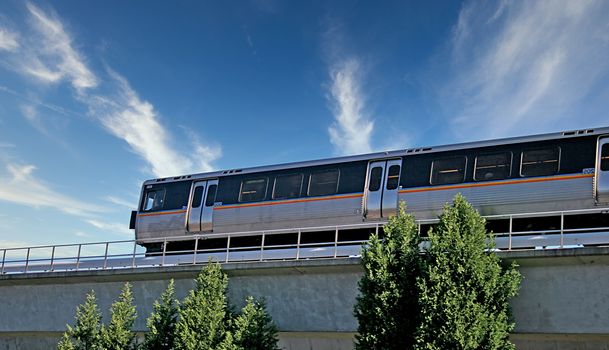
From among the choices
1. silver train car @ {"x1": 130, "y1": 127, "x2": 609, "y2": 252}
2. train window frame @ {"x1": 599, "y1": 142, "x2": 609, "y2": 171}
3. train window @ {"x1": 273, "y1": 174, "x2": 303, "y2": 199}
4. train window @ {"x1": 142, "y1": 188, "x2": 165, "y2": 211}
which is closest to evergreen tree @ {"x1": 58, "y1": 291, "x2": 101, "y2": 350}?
silver train car @ {"x1": 130, "y1": 127, "x2": 609, "y2": 252}

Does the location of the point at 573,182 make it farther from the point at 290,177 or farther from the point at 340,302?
the point at 290,177

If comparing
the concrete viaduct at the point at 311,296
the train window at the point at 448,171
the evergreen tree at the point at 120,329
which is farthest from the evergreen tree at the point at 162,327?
the train window at the point at 448,171

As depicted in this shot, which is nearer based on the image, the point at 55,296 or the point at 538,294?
the point at 538,294

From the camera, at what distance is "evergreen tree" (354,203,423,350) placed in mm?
14227

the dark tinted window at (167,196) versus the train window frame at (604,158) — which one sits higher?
the train window frame at (604,158)

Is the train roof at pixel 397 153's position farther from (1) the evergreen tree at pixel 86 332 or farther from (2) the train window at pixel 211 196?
(1) the evergreen tree at pixel 86 332

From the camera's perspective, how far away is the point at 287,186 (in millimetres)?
22547

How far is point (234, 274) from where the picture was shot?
→ 19.3 meters

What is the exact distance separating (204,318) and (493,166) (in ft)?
34.0

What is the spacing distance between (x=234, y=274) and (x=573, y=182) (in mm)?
11068

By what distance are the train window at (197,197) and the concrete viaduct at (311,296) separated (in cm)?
437

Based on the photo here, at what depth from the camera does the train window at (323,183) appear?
2156 centimetres

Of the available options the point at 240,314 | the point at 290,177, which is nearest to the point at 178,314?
the point at 240,314

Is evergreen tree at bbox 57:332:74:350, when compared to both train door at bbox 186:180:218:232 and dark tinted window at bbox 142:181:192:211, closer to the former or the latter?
train door at bbox 186:180:218:232
